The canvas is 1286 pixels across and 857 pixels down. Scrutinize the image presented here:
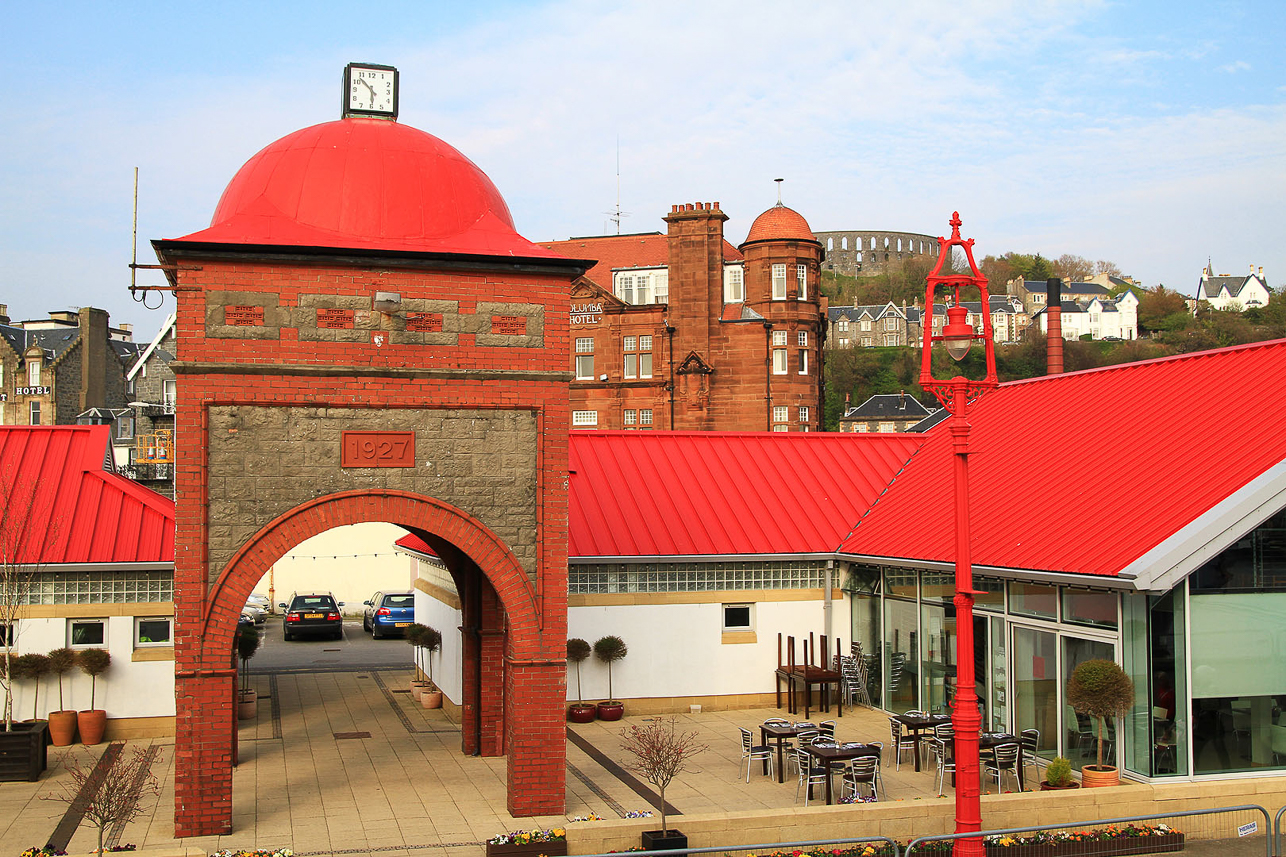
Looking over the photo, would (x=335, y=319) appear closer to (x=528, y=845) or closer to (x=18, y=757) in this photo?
(x=528, y=845)

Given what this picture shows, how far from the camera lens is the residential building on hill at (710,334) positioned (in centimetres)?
5744

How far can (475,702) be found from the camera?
18453 millimetres

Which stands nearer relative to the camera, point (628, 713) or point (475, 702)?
point (475, 702)

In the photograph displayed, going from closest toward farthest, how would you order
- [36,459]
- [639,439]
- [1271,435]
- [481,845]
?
[481,845] → [1271,435] → [36,459] → [639,439]

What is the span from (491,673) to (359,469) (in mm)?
5840

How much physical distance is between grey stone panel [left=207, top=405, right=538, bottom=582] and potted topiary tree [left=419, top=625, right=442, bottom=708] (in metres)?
9.99

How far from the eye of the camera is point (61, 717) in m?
18.7

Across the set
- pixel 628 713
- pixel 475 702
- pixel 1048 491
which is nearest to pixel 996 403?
pixel 1048 491

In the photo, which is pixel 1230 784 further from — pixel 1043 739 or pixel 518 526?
pixel 518 526

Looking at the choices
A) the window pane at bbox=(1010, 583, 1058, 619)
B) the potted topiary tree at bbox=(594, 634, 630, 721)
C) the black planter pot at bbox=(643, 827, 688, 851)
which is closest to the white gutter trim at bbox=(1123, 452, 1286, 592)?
the window pane at bbox=(1010, 583, 1058, 619)

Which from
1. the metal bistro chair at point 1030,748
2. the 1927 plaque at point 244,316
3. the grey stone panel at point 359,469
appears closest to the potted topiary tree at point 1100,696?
the metal bistro chair at point 1030,748

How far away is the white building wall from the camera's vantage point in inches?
751

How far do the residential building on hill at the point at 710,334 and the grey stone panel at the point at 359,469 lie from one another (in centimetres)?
4325

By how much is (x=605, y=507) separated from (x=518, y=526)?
27.6 feet
